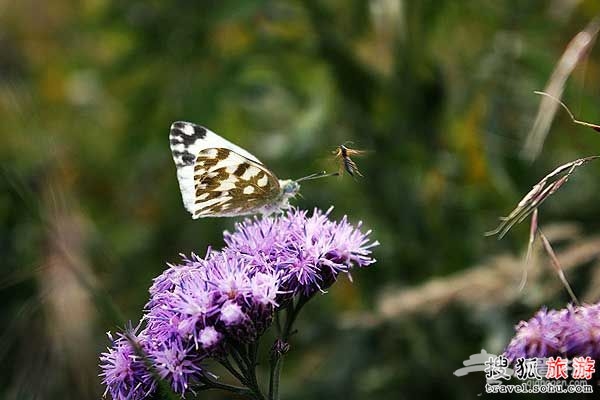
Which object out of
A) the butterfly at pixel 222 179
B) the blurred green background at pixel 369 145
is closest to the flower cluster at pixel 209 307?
the butterfly at pixel 222 179

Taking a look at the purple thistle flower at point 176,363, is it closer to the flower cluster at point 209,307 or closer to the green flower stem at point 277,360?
the flower cluster at point 209,307

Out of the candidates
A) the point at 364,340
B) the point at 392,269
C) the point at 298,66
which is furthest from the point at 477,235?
the point at 298,66

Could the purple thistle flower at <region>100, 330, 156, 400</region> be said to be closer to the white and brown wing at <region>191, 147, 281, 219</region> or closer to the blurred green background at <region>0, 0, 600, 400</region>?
the white and brown wing at <region>191, 147, 281, 219</region>

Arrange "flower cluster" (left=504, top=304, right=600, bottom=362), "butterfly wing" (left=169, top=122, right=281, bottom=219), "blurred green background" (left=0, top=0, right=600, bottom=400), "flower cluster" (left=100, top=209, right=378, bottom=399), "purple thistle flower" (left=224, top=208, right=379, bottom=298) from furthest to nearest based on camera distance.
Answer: "blurred green background" (left=0, top=0, right=600, bottom=400)
"butterfly wing" (left=169, top=122, right=281, bottom=219)
"purple thistle flower" (left=224, top=208, right=379, bottom=298)
"flower cluster" (left=100, top=209, right=378, bottom=399)
"flower cluster" (left=504, top=304, right=600, bottom=362)

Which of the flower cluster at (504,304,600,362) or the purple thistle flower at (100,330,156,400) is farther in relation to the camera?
the purple thistle flower at (100,330,156,400)

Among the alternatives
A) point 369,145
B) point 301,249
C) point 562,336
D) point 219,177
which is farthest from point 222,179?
point 369,145

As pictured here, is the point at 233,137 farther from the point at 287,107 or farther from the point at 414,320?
the point at 414,320

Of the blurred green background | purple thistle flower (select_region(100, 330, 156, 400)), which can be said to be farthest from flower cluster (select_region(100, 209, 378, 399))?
the blurred green background
